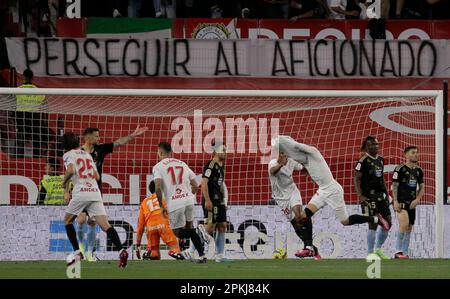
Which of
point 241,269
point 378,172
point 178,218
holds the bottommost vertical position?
point 241,269

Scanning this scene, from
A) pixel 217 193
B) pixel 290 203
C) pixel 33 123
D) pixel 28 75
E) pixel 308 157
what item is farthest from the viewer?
pixel 28 75

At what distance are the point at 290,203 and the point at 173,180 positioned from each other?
200cm

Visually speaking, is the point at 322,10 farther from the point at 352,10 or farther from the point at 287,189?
the point at 287,189

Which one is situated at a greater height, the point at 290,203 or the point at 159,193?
the point at 159,193

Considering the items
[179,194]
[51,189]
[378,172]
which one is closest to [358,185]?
[378,172]

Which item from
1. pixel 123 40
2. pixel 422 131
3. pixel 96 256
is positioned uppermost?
pixel 123 40

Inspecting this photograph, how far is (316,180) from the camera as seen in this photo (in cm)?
2030

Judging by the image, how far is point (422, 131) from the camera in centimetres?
2358

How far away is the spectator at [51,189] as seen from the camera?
22188mm

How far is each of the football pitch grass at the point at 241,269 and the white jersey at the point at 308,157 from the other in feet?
3.84

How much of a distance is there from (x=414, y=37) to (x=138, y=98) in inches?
207

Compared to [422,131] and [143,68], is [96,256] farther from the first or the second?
[422,131]

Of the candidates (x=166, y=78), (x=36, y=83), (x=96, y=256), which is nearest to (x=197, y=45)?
(x=166, y=78)

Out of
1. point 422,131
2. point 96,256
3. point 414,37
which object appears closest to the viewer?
point 96,256
